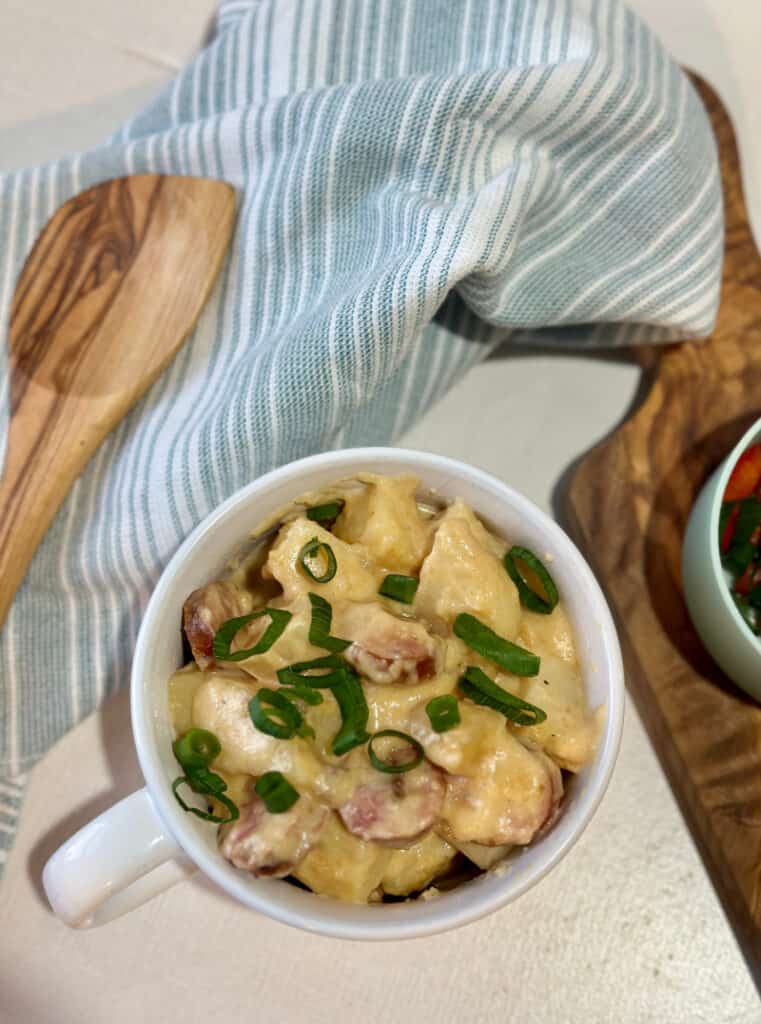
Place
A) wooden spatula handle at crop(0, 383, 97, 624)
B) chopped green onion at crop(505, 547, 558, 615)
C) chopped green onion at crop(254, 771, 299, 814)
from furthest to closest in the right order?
wooden spatula handle at crop(0, 383, 97, 624) < chopped green onion at crop(505, 547, 558, 615) < chopped green onion at crop(254, 771, 299, 814)

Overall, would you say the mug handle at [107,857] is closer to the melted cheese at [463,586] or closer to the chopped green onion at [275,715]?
the chopped green onion at [275,715]

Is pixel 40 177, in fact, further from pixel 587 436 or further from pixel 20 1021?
pixel 20 1021

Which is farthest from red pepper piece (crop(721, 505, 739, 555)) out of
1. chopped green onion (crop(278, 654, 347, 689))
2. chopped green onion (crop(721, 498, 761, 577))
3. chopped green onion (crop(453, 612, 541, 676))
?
chopped green onion (crop(278, 654, 347, 689))

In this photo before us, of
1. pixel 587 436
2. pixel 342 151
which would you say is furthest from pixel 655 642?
pixel 342 151

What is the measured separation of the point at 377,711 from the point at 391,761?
0.03 meters

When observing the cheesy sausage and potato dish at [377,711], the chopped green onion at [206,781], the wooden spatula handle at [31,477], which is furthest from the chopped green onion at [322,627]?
the wooden spatula handle at [31,477]

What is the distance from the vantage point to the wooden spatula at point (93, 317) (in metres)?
0.78

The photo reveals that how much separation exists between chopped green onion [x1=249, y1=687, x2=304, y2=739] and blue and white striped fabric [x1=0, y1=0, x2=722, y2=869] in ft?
0.81

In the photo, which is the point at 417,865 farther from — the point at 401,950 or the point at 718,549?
the point at 718,549

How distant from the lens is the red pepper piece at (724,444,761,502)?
79 centimetres

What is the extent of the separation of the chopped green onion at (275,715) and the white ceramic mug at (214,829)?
0.08m

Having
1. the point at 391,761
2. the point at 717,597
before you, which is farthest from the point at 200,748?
the point at 717,597

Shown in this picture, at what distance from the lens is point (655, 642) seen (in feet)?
2.65

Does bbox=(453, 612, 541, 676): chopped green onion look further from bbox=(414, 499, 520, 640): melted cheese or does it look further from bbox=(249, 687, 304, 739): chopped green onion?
bbox=(249, 687, 304, 739): chopped green onion
